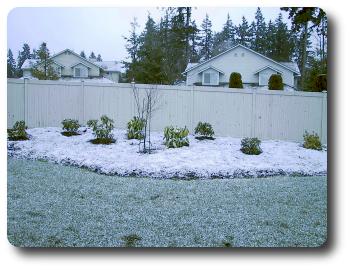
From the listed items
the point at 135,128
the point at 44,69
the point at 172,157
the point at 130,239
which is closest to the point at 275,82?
the point at 135,128

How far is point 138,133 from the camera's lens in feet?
21.8

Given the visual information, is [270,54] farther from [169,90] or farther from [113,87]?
[113,87]

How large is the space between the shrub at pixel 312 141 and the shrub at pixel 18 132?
14.4 ft

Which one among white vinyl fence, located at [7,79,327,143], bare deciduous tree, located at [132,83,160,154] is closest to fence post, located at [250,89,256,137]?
white vinyl fence, located at [7,79,327,143]

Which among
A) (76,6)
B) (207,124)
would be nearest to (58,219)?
(76,6)

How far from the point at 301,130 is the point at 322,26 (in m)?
2.45

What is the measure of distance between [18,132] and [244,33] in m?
3.97

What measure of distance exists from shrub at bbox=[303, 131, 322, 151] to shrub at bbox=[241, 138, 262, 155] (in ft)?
2.55

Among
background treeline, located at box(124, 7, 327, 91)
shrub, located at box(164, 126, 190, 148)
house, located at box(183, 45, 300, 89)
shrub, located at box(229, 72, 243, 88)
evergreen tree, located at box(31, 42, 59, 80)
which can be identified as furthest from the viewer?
shrub, located at box(229, 72, 243, 88)

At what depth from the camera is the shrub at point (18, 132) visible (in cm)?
520

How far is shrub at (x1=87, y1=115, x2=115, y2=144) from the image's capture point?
6406 mm

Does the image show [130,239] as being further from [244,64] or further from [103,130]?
[244,64]

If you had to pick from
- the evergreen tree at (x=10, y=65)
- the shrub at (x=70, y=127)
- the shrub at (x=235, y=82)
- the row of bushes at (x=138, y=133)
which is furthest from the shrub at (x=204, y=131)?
the evergreen tree at (x=10, y=65)

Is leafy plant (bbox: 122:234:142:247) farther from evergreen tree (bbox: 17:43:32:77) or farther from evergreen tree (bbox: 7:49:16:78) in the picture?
evergreen tree (bbox: 17:43:32:77)
